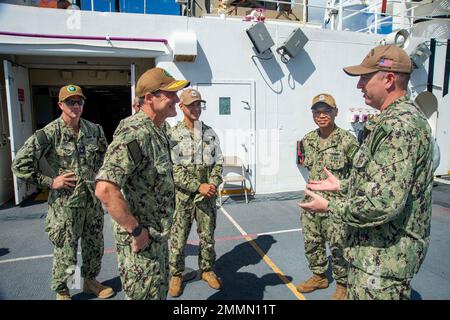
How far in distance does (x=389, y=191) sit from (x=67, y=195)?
8.20ft

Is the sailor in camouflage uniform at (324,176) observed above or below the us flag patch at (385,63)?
below

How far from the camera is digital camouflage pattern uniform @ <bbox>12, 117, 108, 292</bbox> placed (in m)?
2.66

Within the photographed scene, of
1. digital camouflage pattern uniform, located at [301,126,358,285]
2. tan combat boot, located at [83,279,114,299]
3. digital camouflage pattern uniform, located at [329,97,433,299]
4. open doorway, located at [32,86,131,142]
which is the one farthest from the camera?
open doorway, located at [32,86,131,142]

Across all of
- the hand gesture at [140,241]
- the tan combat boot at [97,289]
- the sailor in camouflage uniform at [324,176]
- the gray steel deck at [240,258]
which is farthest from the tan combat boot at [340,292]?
the tan combat boot at [97,289]

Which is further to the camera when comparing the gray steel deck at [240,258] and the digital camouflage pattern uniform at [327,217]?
the gray steel deck at [240,258]

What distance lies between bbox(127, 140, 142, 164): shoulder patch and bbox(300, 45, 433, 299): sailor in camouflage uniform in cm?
101

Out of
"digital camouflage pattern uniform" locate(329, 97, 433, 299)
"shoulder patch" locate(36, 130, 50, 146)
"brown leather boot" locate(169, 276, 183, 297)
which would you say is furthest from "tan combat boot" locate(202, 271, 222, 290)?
"shoulder patch" locate(36, 130, 50, 146)

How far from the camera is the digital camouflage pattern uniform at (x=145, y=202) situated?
1.73 m

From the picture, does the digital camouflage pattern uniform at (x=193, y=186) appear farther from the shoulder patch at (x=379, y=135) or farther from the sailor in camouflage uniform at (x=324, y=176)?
the shoulder patch at (x=379, y=135)

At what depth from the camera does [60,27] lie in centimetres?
546

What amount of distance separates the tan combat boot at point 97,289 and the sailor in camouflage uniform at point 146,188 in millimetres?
1306

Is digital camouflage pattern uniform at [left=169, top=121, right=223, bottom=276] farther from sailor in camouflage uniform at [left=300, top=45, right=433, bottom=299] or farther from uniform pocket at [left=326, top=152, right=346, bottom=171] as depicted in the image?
sailor in camouflage uniform at [left=300, top=45, right=433, bottom=299]

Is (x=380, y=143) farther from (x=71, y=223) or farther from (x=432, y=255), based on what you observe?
(x=432, y=255)

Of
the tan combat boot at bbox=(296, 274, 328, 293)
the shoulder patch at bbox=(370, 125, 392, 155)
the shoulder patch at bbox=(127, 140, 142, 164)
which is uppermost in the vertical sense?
the shoulder patch at bbox=(370, 125, 392, 155)
